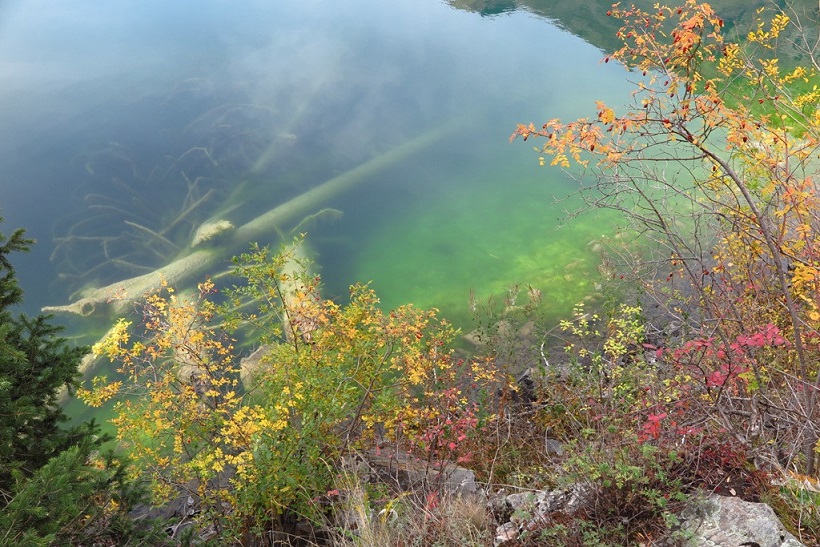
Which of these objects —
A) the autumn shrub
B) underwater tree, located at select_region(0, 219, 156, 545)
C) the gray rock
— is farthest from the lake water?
the gray rock

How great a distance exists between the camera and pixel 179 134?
52.5ft

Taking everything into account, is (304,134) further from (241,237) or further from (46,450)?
(46,450)

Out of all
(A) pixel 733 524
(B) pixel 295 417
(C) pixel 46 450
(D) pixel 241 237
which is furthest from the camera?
(D) pixel 241 237

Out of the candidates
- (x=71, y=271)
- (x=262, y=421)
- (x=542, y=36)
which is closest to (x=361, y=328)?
(x=262, y=421)

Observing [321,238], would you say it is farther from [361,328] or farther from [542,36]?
[542,36]

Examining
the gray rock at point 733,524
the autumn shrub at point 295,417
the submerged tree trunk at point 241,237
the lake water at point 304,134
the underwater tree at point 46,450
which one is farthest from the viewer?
the lake water at point 304,134

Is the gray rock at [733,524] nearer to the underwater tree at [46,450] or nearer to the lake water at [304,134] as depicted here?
the underwater tree at [46,450]

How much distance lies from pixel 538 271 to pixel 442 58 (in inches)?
408

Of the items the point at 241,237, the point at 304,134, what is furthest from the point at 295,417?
the point at 304,134

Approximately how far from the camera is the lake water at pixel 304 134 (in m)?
12.5

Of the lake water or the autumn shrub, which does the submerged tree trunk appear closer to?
the lake water

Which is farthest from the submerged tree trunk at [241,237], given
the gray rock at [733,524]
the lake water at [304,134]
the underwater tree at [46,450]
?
the gray rock at [733,524]

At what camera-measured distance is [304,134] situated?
53.3 feet

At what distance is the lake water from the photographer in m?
12.5
